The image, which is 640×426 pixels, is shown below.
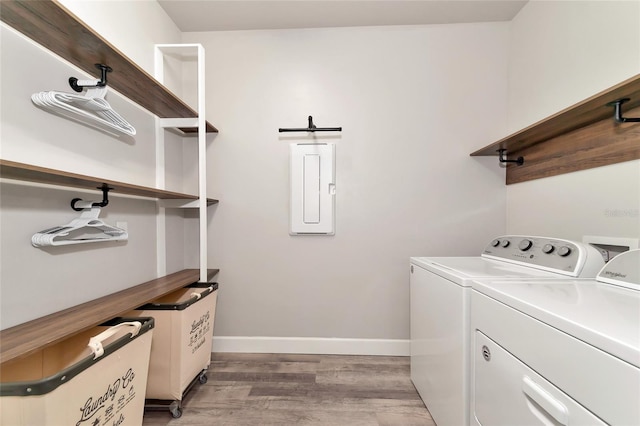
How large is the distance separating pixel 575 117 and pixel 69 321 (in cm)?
244

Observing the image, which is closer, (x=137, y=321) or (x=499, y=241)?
(x=137, y=321)

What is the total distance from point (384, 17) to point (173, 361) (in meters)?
2.66

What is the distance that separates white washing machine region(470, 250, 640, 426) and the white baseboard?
1.05m

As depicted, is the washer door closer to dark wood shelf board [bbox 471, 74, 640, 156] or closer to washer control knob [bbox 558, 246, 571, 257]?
washer control knob [bbox 558, 246, 571, 257]

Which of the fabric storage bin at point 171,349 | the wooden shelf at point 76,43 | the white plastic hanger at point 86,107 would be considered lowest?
the fabric storage bin at point 171,349

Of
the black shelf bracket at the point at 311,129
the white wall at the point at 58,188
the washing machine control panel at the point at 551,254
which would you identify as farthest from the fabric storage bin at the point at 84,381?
the washing machine control panel at the point at 551,254

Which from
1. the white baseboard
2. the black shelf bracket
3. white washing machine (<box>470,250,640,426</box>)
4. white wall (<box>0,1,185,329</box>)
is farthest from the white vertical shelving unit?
white washing machine (<box>470,250,640,426</box>)

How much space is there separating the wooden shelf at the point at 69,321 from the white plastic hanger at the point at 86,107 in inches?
34.2

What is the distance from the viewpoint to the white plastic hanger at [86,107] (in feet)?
3.49

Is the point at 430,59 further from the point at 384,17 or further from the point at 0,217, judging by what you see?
the point at 0,217

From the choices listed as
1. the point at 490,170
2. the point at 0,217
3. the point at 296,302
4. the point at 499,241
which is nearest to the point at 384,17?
the point at 490,170

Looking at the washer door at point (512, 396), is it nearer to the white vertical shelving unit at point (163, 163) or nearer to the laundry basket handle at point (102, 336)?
the laundry basket handle at point (102, 336)

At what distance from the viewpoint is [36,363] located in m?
1.04

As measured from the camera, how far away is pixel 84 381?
0.88 metres
